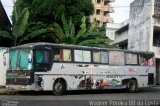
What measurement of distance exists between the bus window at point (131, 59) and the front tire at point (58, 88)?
5.58 m

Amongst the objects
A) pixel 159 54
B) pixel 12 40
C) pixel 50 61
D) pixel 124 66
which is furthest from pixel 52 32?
pixel 159 54

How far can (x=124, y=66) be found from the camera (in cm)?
2656

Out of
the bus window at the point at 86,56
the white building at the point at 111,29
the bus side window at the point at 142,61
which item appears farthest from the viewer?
the white building at the point at 111,29

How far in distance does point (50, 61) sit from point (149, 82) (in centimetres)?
864

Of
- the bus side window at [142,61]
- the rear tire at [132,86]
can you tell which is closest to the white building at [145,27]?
the bus side window at [142,61]

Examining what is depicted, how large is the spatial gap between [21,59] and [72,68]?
2860 millimetres

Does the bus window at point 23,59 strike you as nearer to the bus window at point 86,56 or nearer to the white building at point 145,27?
the bus window at point 86,56

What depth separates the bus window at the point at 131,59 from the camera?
88.3 feet

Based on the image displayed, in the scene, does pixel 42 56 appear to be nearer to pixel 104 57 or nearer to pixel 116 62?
pixel 104 57

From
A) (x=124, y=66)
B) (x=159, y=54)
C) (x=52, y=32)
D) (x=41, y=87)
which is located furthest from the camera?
(x=159, y=54)

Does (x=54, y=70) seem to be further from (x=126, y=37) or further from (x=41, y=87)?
(x=126, y=37)

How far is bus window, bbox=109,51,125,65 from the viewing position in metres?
25.9

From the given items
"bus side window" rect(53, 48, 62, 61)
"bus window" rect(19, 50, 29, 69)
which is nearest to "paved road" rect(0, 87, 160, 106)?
"bus window" rect(19, 50, 29, 69)

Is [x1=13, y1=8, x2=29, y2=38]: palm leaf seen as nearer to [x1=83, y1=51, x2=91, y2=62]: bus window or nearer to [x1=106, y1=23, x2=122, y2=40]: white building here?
[x1=83, y1=51, x2=91, y2=62]: bus window
